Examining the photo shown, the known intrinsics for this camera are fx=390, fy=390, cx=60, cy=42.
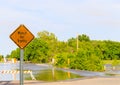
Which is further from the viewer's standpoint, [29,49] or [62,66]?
[29,49]

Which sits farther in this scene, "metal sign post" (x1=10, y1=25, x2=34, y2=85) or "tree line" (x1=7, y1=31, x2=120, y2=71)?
"tree line" (x1=7, y1=31, x2=120, y2=71)

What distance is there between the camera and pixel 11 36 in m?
13.2

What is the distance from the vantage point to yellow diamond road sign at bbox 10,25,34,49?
43.6 feet

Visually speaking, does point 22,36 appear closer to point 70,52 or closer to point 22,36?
point 22,36

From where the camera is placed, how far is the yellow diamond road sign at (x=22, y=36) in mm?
13281

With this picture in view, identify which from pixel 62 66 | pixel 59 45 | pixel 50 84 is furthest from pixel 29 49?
pixel 50 84

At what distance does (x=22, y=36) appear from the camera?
13.4m

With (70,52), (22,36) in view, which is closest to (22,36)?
(22,36)

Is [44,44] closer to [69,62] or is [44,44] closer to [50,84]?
[69,62]

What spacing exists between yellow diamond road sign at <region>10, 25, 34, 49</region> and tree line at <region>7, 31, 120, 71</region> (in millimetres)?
31317

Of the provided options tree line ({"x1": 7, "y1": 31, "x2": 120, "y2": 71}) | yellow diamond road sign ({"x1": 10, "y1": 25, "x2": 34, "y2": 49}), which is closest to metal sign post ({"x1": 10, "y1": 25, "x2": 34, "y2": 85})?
yellow diamond road sign ({"x1": 10, "y1": 25, "x2": 34, "y2": 49})

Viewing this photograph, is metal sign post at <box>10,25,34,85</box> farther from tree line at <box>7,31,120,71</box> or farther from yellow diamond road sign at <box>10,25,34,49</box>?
tree line at <box>7,31,120,71</box>

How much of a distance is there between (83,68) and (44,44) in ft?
162

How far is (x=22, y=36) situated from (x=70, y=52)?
5543cm
